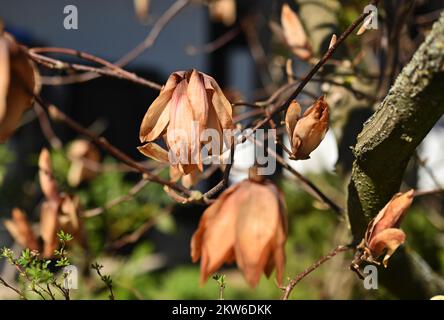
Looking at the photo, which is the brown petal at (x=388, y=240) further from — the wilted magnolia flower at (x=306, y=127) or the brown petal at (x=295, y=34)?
the brown petal at (x=295, y=34)

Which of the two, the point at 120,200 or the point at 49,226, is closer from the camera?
the point at 49,226

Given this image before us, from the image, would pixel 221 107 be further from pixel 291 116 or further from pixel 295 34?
pixel 295 34

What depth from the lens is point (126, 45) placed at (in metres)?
4.01

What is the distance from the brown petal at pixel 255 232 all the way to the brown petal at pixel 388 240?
0.12 m

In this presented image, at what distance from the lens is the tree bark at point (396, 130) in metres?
0.53

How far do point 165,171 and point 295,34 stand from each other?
0.82 metres

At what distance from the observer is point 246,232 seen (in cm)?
49

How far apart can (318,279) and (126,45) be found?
2528 mm

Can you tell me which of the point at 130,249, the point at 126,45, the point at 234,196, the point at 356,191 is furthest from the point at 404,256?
the point at 126,45

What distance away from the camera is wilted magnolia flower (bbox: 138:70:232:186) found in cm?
54

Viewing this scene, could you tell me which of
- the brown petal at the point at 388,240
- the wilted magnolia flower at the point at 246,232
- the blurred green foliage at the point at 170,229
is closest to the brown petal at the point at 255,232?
the wilted magnolia flower at the point at 246,232

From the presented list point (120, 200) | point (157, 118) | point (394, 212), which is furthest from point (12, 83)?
point (120, 200)
